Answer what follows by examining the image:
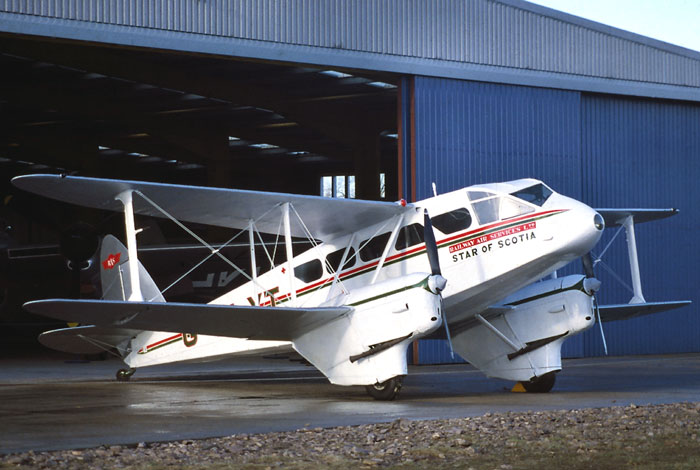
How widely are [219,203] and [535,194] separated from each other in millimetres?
5299

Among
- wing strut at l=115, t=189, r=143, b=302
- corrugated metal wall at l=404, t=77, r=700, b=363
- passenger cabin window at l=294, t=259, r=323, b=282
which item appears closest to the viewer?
wing strut at l=115, t=189, r=143, b=302

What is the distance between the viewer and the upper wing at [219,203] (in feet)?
45.6

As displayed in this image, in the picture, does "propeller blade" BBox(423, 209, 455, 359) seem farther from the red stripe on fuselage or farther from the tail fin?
the tail fin

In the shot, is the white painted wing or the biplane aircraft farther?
the white painted wing

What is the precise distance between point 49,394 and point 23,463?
27.7ft

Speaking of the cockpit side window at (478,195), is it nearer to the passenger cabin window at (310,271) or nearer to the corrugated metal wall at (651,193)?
the passenger cabin window at (310,271)

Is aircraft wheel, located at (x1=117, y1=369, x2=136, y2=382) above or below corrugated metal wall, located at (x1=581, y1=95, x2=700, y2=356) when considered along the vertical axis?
below

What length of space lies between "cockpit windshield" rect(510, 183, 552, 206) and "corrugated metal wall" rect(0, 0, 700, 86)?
1014 cm

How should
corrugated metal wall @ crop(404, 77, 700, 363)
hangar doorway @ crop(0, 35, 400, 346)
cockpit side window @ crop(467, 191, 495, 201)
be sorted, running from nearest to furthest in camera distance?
cockpit side window @ crop(467, 191, 495, 201) → corrugated metal wall @ crop(404, 77, 700, 363) → hangar doorway @ crop(0, 35, 400, 346)

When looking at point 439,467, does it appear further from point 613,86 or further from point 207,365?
point 613,86

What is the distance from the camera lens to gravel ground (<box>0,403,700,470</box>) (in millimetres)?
8461

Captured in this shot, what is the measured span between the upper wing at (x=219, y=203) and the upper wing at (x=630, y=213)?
4.50 m

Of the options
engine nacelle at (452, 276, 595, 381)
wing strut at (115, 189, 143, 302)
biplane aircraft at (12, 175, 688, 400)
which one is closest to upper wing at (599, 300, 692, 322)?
biplane aircraft at (12, 175, 688, 400)

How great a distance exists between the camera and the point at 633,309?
17.7 meters
